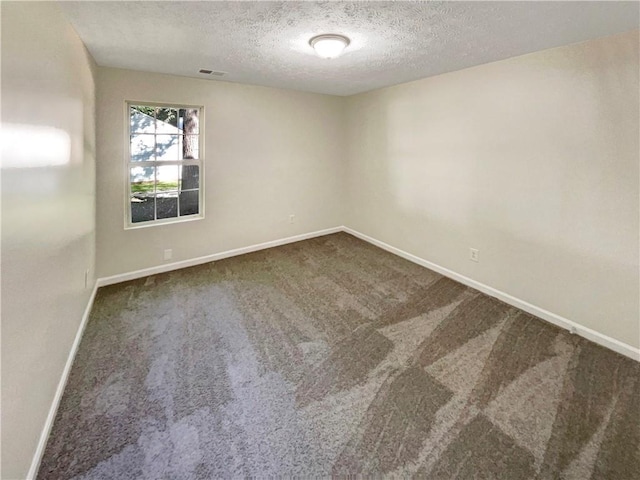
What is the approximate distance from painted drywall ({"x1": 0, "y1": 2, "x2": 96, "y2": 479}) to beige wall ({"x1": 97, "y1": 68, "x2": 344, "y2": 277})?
0.99 m

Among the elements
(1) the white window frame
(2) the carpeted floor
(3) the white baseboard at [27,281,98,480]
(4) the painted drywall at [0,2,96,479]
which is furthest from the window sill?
(4) the painted drywall at [0,2,96,479]

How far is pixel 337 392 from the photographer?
6.54 ft

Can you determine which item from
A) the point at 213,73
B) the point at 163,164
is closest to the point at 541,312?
the point at 213,73

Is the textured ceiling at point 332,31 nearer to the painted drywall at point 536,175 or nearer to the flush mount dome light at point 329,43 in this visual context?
the flush mount dome light at point 329,43

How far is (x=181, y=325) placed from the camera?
273cm

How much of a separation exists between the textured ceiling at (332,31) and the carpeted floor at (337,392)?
2209 mm

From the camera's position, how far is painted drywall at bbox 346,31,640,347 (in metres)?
2.33

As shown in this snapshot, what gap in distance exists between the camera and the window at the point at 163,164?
11.6ft

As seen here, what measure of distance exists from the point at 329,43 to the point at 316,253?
2.71 m

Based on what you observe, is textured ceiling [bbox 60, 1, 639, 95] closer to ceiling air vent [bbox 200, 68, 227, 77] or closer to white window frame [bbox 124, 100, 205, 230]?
ceiling air vent [bbox 200, 68, 227, 77]

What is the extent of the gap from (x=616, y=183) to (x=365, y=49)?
212cm

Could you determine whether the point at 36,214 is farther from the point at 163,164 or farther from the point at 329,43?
the point at 163,164

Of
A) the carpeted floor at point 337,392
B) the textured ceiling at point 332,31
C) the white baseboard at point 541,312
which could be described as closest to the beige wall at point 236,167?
the textured ceiling at point 332,31

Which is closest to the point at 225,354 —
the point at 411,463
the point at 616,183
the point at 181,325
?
the point at 181,325
